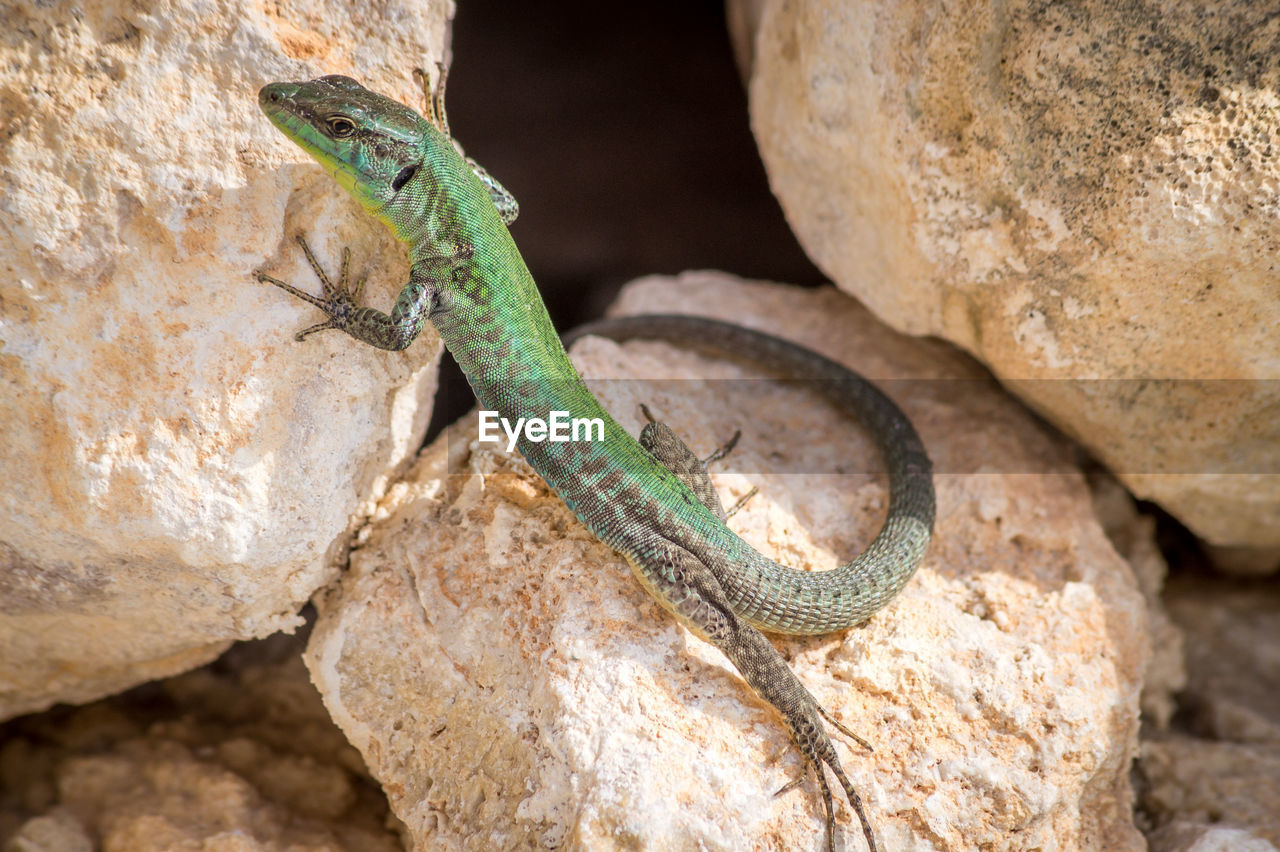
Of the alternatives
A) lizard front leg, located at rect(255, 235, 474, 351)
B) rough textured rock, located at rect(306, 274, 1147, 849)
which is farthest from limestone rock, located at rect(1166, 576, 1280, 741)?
lizard front leg, located at rect(255, 235, 474, 351)

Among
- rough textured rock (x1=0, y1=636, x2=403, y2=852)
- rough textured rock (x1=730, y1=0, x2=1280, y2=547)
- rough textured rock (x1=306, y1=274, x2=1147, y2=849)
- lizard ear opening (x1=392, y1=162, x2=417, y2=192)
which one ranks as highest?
rough textured rock (x1=730, y1=0, x2=1280, y2=547)

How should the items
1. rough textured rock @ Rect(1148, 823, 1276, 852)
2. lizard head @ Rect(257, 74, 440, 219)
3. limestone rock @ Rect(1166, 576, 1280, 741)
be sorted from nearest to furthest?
lizard head @ Rect(257, 74, 440, 219), rough textured rock @ Rect(1148, 823, 1276, 852), limestone rock @ Rect(1166, 576, 1280, 741)

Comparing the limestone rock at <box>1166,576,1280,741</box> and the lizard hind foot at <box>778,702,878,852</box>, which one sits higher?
the limestone rock at <box>1166,576,1280,741</box>

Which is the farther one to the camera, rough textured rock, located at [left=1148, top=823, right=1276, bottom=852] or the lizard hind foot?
rough textured rock, located at [left=1148, top=823, right=1276, bottom=852]

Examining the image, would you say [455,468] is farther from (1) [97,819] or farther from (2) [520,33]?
(2) [520,33]

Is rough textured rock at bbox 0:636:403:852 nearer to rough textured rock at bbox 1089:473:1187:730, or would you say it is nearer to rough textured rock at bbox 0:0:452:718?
rough textured rock at bbox 0:0:452:718

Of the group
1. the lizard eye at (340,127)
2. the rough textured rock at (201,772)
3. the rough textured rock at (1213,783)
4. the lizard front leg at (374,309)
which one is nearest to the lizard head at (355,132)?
the lizard eye at (340,127)

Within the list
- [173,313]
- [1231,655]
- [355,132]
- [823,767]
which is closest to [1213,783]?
[1231,655]

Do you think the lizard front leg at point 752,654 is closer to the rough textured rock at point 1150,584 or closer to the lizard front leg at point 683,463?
the lizard front leg at point 683,463

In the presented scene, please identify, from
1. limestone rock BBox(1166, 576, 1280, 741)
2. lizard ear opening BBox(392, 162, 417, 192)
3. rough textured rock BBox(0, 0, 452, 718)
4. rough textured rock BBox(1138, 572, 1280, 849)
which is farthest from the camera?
limestone rock BBox(1166, 576, 1280, 741)
